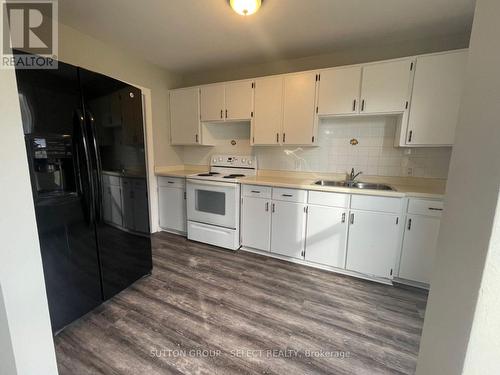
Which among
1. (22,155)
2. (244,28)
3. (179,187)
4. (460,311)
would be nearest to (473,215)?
(460,311)

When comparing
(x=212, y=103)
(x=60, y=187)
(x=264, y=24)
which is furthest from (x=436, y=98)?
(x=60, y=187)

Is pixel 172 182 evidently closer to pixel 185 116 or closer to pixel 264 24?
pixel 185 116

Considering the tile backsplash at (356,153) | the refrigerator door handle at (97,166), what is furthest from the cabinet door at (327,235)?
the refrigerator door handle at (97,166)

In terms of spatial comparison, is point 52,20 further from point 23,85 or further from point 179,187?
point 179,187

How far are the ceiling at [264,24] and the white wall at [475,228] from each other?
5.94 feet

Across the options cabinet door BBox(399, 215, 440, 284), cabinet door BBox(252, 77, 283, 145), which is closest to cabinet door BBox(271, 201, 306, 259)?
cabinet door BBox(252, 77, 283, 145)

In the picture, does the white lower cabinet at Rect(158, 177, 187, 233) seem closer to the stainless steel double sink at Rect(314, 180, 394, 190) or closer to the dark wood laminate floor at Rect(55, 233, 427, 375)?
the dark wood laminate floor at Rect(55, 233, 427, 375)

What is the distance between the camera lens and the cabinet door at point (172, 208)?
10.4 feet

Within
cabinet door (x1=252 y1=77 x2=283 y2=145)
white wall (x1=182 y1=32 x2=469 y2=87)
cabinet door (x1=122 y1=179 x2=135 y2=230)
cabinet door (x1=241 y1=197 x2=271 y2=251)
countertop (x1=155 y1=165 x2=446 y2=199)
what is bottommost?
cabinet door (x1=241 y1=197 x2=271 y2=251)

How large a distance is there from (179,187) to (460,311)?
121 inches

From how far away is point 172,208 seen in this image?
3.27m

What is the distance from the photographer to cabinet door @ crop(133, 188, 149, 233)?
196cm

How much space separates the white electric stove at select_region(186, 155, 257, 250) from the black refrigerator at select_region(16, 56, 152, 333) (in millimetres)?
1003

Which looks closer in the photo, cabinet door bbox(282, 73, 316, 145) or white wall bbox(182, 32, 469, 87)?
white wall bbox(182, 32, 469, 87)
